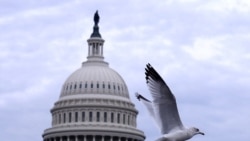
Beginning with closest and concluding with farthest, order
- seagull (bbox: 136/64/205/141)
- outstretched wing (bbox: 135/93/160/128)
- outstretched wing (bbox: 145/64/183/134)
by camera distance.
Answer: seagull (bbox: 136/64/205/141)
outstretched wing (bbox: 145/64/183/134)
outstretched wing (bbox: 135/93/160/128)

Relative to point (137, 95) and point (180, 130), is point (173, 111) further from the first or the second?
point (137, 95)

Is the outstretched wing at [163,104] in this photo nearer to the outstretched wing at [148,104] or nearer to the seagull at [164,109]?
the seagull at [164,109]

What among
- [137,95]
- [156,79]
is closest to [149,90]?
[156,79]

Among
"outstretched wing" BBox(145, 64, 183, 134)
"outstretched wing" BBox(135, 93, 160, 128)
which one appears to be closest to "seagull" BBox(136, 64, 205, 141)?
"outstretched wing" BBox(145, 64, 183, 134)

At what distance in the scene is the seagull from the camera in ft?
105

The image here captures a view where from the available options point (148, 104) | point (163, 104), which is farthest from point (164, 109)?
point (148, 104)

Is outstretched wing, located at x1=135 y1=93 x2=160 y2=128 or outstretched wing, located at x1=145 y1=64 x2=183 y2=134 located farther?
outstretched wing, located at x1=135 y1=93 x2=160 y2=128

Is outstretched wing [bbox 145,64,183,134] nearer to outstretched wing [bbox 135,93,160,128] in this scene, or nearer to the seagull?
the seagull

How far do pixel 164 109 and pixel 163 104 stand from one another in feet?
0.46

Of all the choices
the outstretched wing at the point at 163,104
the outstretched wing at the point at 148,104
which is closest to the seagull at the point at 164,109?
the outstretched wing at the point at 163,104

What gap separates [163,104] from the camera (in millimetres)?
32406

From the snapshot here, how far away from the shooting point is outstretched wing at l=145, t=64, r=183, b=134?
32000 mm

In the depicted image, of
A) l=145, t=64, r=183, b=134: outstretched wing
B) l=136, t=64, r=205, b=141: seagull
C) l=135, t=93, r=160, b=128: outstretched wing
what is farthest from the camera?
l=135, t=93, r=160, b=128: outstretched wing

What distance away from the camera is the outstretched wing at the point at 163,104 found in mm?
32000
